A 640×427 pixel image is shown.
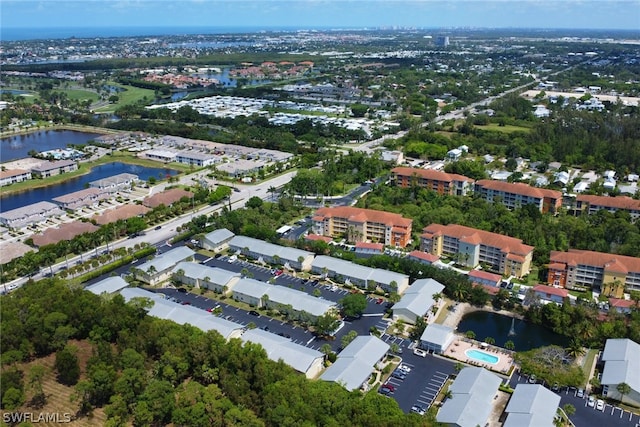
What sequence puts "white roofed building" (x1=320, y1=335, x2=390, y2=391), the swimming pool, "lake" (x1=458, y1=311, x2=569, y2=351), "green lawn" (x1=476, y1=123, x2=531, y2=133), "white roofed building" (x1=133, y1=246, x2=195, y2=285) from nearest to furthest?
"white roofed building" (x1=320, y1=335, x2=390, y2=391) → the swimming pool → "lake" (x1=458, y1=311, x2=569, y2=351) → "white roofed building" (x1=133, y1=246, x2=195, y2=285) → "green lawn" (x1=476, y1=123, x2=531, y2=133)

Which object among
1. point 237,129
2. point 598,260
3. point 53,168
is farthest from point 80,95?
point 598,260

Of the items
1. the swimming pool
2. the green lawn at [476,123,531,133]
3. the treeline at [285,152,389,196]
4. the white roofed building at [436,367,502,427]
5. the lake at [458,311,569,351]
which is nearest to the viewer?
the white roofed building at [436,367,502,427]

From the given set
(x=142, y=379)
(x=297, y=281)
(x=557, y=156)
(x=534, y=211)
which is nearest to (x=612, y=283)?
(x=534, y=211)

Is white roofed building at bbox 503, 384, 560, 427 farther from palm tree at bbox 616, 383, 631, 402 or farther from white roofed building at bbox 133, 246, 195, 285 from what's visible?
white roofed building at bbox 133, 246, 195, 285

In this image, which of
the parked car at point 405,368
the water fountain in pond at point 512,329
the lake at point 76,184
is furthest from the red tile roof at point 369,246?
the lake at point 76,184

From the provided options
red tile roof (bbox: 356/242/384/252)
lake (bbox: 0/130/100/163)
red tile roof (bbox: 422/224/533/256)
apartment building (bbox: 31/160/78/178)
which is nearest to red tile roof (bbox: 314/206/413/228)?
red tile roof (bbox: 356/242/384/252)

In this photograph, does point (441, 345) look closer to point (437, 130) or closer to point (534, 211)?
point (534, 211)

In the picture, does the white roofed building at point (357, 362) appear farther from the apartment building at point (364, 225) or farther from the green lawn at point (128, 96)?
the green lawn at point (128, 96)
